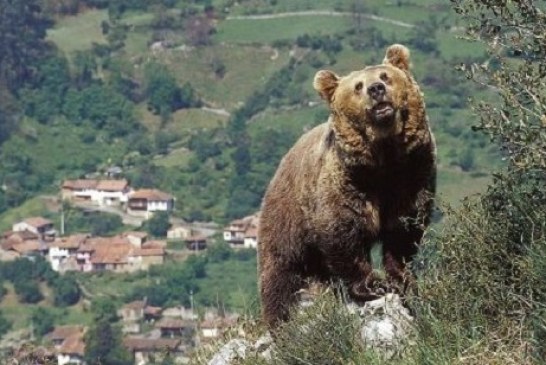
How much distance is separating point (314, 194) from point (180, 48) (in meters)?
105

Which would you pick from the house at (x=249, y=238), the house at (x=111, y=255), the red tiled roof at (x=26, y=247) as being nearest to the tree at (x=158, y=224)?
the house at (x=111, y=255)

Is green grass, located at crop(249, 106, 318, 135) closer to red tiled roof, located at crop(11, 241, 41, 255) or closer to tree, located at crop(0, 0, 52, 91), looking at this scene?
red tiled roof, located at crop(11, 241, 41, 255)

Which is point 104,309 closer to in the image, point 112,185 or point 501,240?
point 112,185

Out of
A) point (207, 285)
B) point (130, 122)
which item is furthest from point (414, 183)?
point (130, 122)

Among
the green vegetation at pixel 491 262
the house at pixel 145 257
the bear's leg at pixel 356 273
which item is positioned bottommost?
the house at pixel 145 257

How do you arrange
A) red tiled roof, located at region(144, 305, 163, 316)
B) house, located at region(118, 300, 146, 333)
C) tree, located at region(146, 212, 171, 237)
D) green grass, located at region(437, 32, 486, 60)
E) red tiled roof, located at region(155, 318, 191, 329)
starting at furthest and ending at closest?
green grass, located at region(437, 32, 486, 60) < tree, located at region(146, 212, 171, 237) < red tiled roof, located at region(144, 305, 163, 316) < house, located at region(118, 300, 146, 333) < red tiled roof, located at region(155, 318, 191, 329)

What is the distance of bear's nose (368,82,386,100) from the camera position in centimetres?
697

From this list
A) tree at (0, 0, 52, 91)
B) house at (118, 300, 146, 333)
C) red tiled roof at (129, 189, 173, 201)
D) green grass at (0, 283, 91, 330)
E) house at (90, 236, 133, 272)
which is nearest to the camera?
house at (118, 300, 146, 333)

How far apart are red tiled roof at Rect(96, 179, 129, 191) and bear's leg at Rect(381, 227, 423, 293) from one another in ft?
273

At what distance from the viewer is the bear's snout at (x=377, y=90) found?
6.97m

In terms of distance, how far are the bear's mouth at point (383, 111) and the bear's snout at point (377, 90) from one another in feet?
0.10

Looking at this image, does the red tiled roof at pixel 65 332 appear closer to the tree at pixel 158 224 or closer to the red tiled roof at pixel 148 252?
the red tiled roof at pixel 148 252

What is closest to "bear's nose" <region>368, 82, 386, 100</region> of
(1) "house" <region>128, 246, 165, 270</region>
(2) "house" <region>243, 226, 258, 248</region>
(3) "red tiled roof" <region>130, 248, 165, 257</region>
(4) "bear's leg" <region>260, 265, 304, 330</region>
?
(4) "bear's leg" <region>260, 265, 304, 330</region>

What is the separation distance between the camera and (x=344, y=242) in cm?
725
